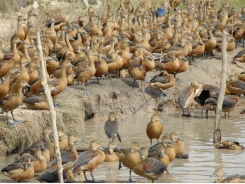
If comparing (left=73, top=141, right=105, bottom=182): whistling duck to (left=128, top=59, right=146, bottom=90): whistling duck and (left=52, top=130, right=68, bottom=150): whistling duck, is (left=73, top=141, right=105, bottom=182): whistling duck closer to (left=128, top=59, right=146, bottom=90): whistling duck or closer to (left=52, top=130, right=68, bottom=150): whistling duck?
(left=52, top=130, right=68, bottom=150): whistling duck

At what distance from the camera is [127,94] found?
15.4m

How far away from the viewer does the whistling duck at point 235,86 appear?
16078 millimetres

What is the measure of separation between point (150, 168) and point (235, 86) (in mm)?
6719

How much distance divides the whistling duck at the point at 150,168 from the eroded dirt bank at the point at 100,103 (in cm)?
252

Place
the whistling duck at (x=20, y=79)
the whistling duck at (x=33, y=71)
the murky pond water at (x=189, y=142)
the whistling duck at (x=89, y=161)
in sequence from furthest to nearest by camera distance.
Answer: the whistling duck at (x=33, y=71) → the whistling duck at (x=20, y=79) → the murky pond water at (x=189, y=142) → the whistling duck at (x=89, y=161)

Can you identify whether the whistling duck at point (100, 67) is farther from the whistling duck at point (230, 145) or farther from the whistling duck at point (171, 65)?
the whistling duck at point (230, 145)

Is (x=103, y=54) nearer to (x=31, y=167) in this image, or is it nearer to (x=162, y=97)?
(x=162, y=97)

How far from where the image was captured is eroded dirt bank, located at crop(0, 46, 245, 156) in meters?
11.8

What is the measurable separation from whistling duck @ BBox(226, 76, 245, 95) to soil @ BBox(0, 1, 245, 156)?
975mm

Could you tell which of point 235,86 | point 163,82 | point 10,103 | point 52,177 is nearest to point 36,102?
point 10,103

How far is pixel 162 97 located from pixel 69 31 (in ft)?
10.6

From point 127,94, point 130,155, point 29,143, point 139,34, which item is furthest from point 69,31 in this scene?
point 130,155

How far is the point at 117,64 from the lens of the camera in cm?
1528

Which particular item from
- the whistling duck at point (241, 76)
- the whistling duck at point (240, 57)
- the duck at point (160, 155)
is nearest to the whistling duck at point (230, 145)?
the duck at point (160, 155)
